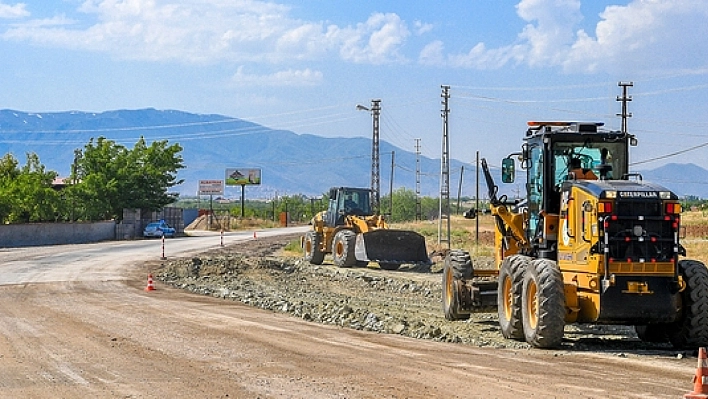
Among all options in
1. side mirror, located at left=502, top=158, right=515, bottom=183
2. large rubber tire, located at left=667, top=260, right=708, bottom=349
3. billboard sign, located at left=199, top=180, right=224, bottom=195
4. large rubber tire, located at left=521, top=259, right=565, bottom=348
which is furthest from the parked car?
large rubber tire, located at left=667, top=260, right=708, bottom=349

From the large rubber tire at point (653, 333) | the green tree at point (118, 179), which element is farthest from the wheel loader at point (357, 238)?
the green tree at point (118, 179)

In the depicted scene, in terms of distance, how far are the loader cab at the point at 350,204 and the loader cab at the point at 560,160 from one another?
68.8ft

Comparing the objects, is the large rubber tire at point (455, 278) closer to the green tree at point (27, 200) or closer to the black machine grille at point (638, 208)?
the black machine grille at point (638, 208)

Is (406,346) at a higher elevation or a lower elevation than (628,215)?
lower

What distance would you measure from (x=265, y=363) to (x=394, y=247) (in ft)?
65.1

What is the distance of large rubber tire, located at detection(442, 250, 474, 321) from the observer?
17672 mm

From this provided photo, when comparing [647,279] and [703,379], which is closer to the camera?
[703,379]

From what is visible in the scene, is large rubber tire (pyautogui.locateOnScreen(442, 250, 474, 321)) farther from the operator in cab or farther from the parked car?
the parked car

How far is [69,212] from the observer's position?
226 feet

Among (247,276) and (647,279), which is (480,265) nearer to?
(247,276)

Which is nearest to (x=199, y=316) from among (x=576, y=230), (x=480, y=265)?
(x=576, y=230)

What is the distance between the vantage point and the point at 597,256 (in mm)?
13961

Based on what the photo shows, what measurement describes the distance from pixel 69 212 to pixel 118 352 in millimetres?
56834

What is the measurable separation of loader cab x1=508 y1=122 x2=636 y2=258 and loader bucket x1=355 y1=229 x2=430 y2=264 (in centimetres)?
1668
